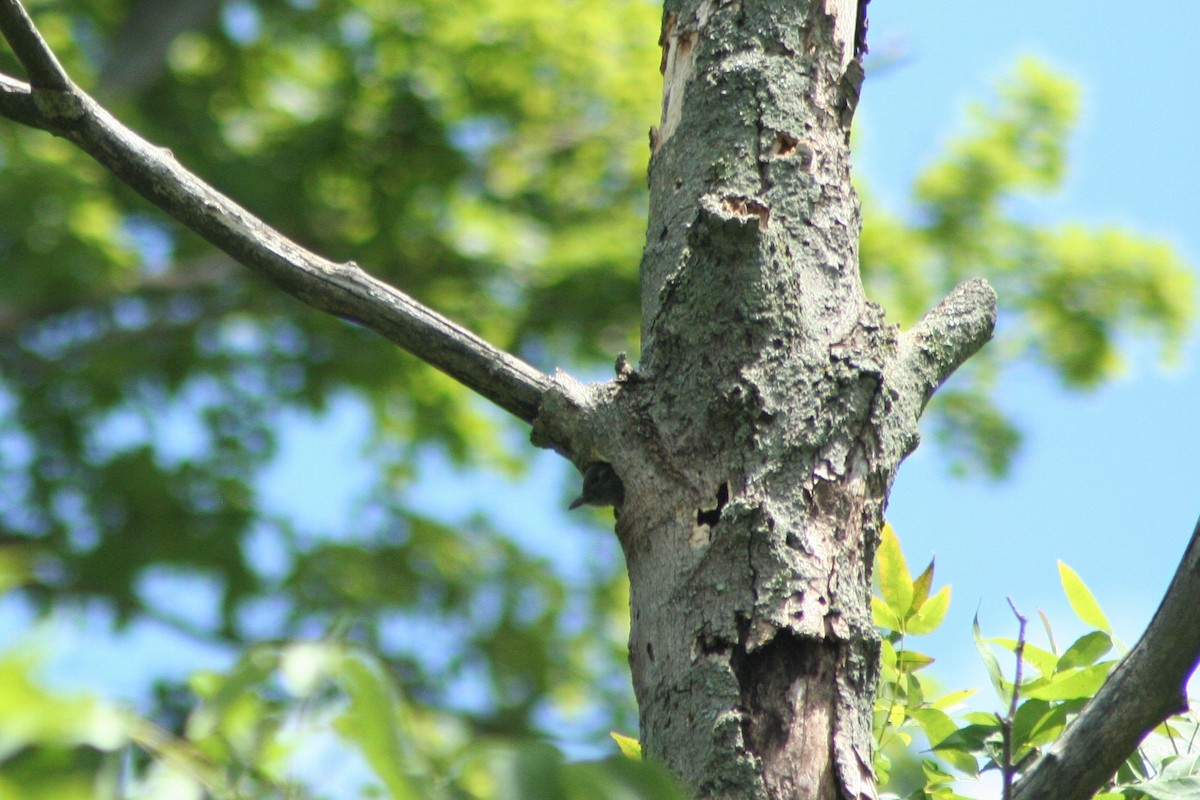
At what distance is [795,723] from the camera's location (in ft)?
3.81

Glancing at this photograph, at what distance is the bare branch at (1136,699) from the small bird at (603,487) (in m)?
0.52

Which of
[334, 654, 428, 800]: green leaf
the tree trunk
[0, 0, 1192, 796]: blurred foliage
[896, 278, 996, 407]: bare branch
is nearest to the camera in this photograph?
[334, 654, 428, 800]: green leaf

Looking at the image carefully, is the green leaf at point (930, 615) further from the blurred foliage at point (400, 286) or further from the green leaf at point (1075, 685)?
the blurred foliage at point (400, 286)

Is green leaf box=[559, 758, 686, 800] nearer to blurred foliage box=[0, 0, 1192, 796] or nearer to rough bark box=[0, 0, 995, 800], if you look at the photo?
rough bark box=[0, 0, 995, 800]

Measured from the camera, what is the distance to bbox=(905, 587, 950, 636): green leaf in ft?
4.60

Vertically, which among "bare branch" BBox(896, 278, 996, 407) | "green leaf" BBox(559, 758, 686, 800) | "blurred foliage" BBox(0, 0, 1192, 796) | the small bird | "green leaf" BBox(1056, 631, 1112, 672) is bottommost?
"green leaf" BBox(559, 758, 686, 800)

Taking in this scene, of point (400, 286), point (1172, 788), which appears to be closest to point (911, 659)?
point (1172, 788)

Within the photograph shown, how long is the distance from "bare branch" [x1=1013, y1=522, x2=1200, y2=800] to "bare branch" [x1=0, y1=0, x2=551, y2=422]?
0.68 metres


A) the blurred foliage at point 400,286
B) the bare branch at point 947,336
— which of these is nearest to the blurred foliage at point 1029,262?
the blurred foliage at point 400,286

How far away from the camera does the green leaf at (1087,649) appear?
1.35 meters

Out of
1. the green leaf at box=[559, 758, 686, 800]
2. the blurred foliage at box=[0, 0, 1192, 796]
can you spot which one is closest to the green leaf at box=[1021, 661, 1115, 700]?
the green leaf at box=[559, 758, 686, 800]

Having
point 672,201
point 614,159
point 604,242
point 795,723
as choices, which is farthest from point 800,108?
point 614,159

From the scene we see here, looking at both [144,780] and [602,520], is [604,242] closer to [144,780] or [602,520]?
[602,520]

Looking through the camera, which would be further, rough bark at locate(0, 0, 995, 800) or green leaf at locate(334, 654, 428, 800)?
rough bark at locate(0, 0, 995, 800)
